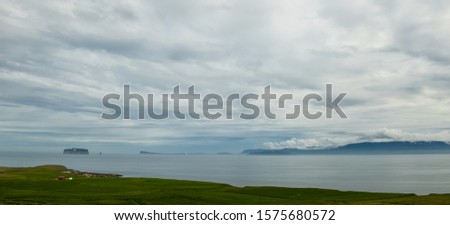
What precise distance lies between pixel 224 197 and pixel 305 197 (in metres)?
13.2

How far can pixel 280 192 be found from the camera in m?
69.1

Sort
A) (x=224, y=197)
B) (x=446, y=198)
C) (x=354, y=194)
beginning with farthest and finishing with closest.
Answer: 1. (x=354, y=194)
2. (x=224, y=197)
3. (x=446, y=198)

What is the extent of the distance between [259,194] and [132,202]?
24.8m

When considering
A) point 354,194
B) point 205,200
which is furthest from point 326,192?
point 205,200

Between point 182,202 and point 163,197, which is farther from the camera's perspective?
point 163,197

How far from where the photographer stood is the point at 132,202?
50781 millimetres
